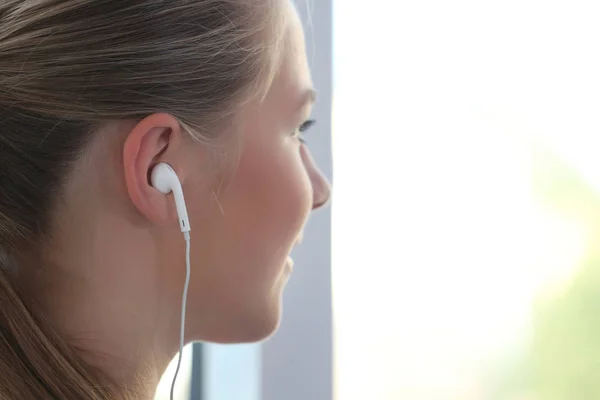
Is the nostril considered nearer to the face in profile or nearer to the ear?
the face in profile

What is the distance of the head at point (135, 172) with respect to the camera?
2.07ft

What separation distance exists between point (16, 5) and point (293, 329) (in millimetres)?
597

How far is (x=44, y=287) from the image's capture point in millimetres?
662

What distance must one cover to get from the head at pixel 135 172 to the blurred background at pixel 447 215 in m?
0.30

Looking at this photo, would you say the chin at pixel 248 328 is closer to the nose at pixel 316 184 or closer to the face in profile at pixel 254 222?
the face in profile at pixel 254 222

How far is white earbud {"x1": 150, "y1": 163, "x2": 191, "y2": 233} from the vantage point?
2.13 ft

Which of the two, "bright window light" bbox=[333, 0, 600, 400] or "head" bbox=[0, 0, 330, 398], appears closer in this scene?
"head" bbox=[0, 0, 330, 398]

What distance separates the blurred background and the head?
305mm

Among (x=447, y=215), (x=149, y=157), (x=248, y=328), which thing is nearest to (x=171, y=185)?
(x=149, y=157)

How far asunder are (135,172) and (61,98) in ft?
0.32

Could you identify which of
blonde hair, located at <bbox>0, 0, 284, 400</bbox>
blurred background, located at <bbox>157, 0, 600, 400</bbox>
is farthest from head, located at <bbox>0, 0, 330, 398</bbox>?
blurred background, located at <bbox>157, 0, 600, 400</bbox>

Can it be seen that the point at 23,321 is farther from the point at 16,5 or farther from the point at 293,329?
the point at 293,329

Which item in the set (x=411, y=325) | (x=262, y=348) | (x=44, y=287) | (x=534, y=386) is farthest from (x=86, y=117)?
(x=534, y=386)

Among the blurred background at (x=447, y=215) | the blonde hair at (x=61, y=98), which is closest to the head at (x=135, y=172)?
the blonde hair at (x=61, y=98)
